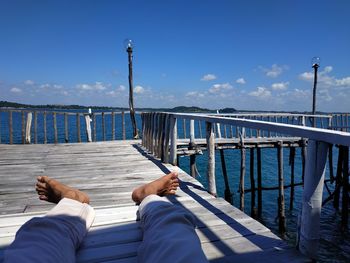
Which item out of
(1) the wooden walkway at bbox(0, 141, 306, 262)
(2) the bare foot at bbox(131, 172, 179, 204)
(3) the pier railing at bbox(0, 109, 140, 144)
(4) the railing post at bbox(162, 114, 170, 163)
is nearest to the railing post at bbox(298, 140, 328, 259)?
(1) the wooden walkway at bbox(0, 141, 306, 262)

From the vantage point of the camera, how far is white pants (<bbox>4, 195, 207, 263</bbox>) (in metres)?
1.36

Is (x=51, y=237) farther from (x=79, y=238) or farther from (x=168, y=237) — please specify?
(x=168, y=237)

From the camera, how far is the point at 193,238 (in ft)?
4.98

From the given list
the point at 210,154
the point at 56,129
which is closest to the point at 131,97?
the point at 56,129

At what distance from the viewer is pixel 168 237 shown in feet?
5.00

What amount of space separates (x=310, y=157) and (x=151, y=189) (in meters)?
1.55

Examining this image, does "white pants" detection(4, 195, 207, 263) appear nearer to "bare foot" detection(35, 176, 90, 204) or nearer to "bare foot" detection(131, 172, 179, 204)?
"bare foot" detection(35, 176, 90, 204)

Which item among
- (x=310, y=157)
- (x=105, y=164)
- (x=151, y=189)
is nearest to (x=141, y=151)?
(x=105, y=164)

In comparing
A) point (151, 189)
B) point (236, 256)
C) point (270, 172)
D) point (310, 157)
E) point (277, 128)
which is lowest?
point (270, 172)

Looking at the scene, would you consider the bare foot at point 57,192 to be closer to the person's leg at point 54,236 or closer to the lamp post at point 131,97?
the person's leg at point 54,236

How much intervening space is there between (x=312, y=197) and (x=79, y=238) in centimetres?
164

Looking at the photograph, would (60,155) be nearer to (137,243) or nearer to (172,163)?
(172,163)

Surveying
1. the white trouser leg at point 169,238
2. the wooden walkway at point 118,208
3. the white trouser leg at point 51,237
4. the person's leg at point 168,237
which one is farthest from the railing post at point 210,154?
the white trouser leg at point 51,237

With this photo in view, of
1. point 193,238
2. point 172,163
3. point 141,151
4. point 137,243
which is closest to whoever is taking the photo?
point 193,238
